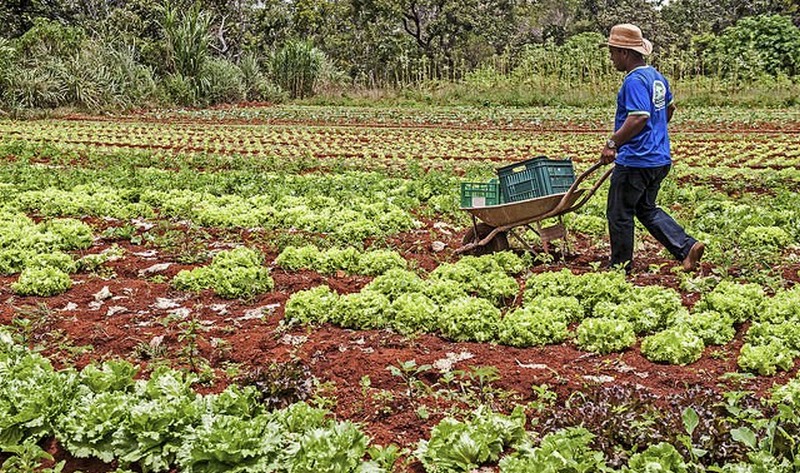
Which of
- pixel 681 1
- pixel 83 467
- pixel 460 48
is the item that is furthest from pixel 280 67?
pixel 83 467

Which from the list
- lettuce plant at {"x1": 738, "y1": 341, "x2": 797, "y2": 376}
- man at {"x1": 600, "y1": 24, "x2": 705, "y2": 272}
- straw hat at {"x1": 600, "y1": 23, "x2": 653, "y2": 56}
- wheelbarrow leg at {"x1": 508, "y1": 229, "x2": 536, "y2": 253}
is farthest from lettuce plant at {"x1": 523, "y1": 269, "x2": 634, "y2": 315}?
straw hat at {"x1": 600, "y1": 23, "x2": 653, "y2": 56}

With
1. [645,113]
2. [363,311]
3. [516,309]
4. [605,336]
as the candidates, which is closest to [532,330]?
[516,309]

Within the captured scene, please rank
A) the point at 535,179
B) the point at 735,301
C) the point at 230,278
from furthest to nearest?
the point at 535,179, the point at 230,278, the point at 735,301

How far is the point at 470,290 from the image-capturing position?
251 inches

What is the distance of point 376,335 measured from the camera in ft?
18.4

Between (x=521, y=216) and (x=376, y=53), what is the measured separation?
34119 mm

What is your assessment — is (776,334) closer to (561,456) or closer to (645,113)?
(645,113)

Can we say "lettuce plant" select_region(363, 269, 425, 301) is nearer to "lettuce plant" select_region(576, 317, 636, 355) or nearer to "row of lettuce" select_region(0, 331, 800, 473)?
"lettuce plant" select_region(576, 317, 636, 355)

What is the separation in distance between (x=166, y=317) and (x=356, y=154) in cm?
1018

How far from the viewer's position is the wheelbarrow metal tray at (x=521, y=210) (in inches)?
268

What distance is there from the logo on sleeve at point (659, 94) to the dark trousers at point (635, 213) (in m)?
0.54

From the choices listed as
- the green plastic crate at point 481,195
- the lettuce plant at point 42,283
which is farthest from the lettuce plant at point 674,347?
the lettuce plant at point 42,283

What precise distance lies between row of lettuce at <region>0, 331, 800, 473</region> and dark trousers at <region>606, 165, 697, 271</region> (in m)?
2.65

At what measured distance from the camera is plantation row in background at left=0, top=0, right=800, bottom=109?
27000 mm
